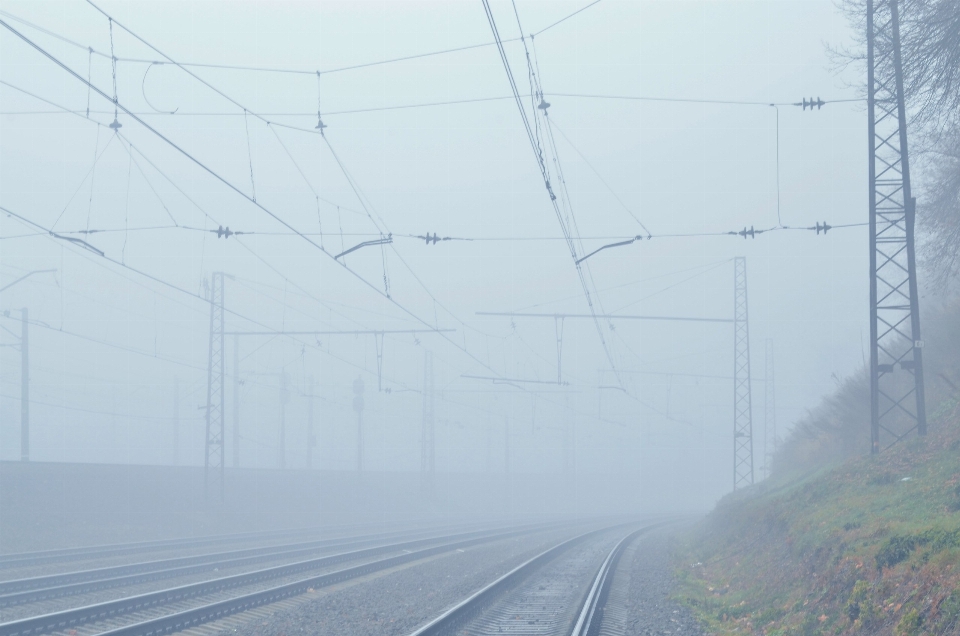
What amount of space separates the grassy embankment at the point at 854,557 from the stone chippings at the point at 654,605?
1.25ft

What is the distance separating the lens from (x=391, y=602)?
1681cm

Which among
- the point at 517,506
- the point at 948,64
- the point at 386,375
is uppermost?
the point at 948,64

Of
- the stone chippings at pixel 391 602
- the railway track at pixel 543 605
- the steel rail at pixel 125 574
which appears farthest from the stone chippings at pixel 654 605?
the steel rail at pixel 125 574

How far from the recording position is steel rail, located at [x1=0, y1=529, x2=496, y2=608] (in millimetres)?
16797

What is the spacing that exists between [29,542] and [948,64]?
33.1m

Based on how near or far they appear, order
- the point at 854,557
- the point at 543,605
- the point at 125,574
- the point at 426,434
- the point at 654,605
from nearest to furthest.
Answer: the point at 854,557, the point at 654,605, the point at 543,605, the point at 125,574, the point at 426,434

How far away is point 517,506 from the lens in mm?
92250

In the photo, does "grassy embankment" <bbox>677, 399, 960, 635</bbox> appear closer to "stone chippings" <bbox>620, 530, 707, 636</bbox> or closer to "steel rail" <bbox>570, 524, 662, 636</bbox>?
"stone chippings" <bbox>620, 530, 707, 636</bbox>

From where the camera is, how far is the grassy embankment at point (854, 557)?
1020 cm

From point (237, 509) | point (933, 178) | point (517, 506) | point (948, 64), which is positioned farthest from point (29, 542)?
point (517, 506)

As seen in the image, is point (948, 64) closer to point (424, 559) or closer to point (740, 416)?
point (424, 559)

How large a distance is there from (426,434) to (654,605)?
50.2 metres

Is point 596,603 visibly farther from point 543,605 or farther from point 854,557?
point 854,557

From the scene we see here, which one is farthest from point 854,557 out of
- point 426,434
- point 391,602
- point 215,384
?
point 426,434
